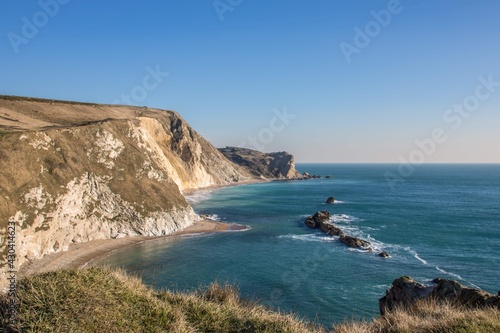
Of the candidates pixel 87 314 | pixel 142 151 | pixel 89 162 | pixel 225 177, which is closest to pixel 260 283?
pixel 87 314

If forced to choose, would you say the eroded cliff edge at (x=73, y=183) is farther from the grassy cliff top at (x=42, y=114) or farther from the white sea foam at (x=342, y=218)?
the white sea foam at (x=342, y=218)

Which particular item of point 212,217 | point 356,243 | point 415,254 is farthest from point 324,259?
point 212,217

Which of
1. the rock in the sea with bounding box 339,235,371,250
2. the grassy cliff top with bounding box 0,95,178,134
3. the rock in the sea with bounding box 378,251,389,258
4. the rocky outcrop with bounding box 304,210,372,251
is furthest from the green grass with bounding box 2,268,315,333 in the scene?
the grassy cliff top with bounding box 0,95,178,134

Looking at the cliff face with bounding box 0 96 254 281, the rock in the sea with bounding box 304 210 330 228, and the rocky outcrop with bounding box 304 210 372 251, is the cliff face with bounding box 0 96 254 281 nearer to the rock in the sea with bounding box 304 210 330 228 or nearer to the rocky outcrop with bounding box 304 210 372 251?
the rock in the sea with bounding box 304 210 330 228

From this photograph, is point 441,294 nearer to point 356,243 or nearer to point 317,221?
point 356,243

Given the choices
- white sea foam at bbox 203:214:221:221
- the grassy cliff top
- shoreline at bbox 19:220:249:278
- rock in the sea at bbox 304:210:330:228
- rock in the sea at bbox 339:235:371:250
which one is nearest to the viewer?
shoreline at bbox 19:220:249:278

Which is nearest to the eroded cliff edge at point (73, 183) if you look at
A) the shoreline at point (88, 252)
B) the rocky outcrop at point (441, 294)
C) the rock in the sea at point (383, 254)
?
the shoreline at point (88, 252)
